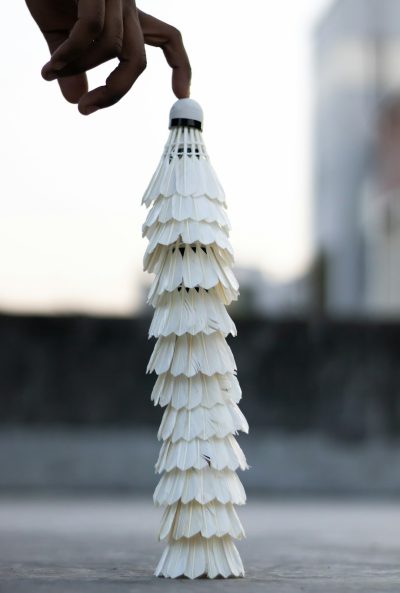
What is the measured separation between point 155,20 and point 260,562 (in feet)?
11.3

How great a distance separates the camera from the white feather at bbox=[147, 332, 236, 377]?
6883 mm

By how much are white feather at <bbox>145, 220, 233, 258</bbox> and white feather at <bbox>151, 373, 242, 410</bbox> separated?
720 millimetres

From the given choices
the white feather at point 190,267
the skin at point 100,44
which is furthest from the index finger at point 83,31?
the white feather at point 190,267

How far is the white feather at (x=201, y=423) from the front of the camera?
682 cm

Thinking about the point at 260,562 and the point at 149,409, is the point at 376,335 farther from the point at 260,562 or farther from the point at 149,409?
the point at 260,562

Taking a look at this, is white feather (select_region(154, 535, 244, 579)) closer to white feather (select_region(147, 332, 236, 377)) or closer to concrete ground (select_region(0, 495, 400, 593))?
concrete ground (select_region(0, 495, 400, 593))

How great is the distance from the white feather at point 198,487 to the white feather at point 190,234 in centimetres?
124

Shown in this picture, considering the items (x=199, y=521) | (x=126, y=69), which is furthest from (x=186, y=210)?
(x=199, y=521)

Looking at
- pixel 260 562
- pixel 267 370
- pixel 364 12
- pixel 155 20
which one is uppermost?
pixel 364 12

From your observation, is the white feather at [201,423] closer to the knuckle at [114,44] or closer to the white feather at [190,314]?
the white feather at [190,314]

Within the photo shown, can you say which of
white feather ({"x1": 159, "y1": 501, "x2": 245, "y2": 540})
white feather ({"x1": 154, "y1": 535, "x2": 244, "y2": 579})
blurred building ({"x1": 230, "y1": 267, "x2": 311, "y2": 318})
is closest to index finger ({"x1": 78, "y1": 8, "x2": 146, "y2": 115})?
white feather ({"x1": 159, "y1": 501, "x2": 245, "y2": 540})

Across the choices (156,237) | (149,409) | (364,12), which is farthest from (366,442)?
(364,12)

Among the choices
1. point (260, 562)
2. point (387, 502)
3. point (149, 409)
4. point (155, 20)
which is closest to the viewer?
point (155, 20)

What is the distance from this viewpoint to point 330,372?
17750 mm
